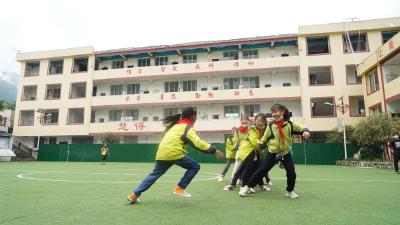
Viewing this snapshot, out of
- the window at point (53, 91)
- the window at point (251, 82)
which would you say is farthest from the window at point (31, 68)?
the window at point (251, 82)

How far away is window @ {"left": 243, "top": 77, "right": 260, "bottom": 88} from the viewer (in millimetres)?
32125

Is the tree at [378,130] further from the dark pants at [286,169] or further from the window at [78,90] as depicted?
the window at [78,90]

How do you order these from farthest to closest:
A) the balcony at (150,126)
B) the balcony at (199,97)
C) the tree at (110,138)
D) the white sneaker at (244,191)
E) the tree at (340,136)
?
the tree at (110,138), the balcony at (150,126), the balcony at (199,97), the tree at (340,136), the white sneaker at (244,191)

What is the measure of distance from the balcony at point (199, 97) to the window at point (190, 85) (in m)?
2.14

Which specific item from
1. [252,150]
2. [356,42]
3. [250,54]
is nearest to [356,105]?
[356,42]

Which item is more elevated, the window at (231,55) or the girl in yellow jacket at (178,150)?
the window at (231,55)

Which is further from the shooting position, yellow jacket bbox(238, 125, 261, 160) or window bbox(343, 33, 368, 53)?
window bbox(343, 33, 368, 53)

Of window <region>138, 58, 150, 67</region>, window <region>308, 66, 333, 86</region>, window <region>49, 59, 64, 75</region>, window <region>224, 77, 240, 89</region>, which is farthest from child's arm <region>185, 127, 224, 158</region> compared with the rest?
window <region>49, 59, 64, 75</region>

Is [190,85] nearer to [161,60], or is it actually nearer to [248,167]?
[161,60]

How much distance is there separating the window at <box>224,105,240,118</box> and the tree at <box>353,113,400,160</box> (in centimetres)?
1350

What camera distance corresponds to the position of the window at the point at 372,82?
23.2 metres

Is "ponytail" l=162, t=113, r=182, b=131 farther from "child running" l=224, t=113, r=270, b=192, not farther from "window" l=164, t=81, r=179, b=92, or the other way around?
"window" l=164, t=81, r=179, b=92

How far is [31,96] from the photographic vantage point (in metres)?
38.5

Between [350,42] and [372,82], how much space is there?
640 cm
